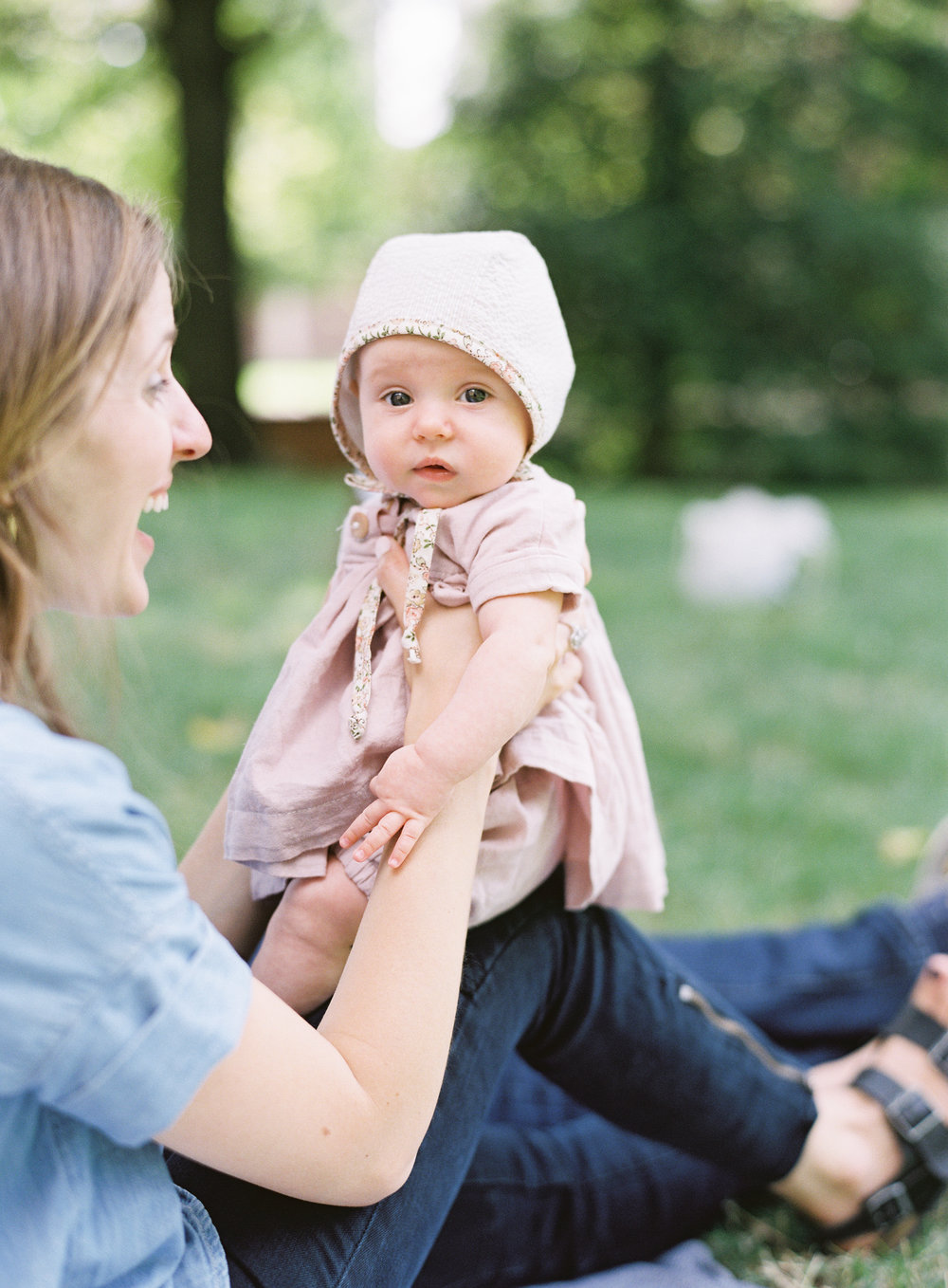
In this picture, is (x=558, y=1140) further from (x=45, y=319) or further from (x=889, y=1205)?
(x=45, y=319)

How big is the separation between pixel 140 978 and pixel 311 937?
0.48m

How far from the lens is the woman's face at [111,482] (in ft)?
3.45

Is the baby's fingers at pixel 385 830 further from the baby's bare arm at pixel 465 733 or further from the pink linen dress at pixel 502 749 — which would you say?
the pink linen dress at pixel 502 749

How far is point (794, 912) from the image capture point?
2.90m

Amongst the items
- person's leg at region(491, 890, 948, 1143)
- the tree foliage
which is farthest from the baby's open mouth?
the tree foliage

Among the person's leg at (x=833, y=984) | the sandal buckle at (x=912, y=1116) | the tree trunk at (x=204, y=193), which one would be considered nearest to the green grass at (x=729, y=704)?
the sandal buckle at (x=912, y=1116)

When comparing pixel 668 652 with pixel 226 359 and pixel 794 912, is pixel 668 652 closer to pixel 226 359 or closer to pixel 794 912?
pixel 794 912

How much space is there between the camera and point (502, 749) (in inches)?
53.6

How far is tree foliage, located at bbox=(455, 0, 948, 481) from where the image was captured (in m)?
11.2

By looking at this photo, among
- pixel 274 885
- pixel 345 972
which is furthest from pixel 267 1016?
pixel 274 885

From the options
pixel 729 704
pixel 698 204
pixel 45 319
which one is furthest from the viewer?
pixel 698 204

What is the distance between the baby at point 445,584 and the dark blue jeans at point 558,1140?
0.16 metres

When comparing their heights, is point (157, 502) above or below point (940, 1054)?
above

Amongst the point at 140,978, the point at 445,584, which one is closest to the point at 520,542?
the point at 445,584
